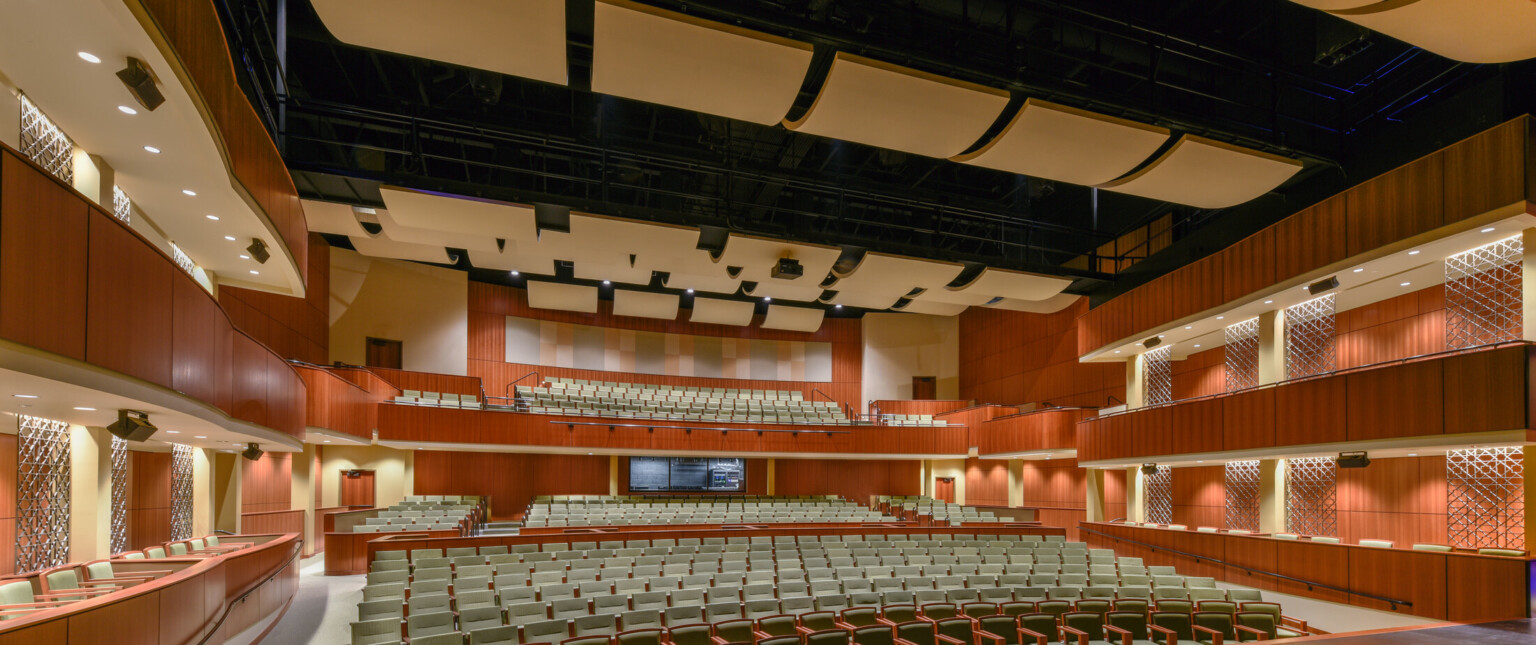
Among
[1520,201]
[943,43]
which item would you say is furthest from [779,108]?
[1520,201]

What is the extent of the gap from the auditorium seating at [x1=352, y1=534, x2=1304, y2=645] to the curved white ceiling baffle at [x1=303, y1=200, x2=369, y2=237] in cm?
588

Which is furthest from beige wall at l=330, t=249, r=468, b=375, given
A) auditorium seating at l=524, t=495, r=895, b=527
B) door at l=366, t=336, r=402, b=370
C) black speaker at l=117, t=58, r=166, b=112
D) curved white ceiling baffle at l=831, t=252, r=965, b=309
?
black speaker at l=117, t=58, r=166, b=112

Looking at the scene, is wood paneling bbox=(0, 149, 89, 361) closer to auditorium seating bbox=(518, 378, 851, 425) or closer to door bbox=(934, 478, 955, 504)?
auditorium seating bbox=(518, 378, 851, 425)

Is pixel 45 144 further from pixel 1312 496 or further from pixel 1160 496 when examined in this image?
pixel 1160 496

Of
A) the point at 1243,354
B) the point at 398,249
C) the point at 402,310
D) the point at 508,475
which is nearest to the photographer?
the point at 1243,354

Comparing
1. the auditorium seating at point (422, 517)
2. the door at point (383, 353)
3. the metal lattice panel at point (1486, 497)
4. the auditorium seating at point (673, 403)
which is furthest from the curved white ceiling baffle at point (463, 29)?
the metal lattice panel at point (1486, 497)

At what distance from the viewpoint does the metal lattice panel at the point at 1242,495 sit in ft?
39.4

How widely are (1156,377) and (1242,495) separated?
113 inches

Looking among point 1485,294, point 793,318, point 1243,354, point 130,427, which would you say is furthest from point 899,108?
point 793,318

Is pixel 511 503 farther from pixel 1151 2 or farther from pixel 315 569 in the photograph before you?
pixel 1151 2

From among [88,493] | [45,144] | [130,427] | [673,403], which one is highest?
[45,144]

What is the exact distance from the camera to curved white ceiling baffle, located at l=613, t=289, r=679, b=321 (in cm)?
1900

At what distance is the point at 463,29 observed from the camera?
308 inches

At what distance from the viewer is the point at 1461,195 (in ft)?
25.0
